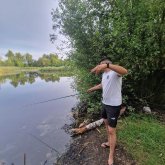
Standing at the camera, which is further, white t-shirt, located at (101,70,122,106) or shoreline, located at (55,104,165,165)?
shoreline, located at (55,104,165,165)

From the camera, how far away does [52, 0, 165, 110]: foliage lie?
8391mm

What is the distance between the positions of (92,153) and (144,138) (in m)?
1.42

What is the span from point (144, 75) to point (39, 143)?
15.0ft

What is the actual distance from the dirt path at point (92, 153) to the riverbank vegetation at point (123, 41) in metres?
1.19

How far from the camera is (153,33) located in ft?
28.3

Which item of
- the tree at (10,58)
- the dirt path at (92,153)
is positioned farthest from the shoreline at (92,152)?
the tree at (10,58)

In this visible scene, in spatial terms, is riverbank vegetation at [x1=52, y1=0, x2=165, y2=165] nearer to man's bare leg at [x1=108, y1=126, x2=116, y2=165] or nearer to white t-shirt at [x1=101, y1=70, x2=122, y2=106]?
man's bare leg at [x1=108, y1=126, x2=116, y2=165]

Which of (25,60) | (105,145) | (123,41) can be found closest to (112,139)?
(105,145)

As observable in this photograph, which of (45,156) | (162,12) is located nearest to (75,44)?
(162,12)

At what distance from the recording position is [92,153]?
20.6 feet

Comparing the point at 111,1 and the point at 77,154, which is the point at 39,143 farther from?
the point at 111,1

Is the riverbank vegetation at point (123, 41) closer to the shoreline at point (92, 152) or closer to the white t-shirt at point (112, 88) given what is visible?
the shoreline at point (92, 152)

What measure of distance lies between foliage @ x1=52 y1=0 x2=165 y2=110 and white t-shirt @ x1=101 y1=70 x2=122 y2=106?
3281 millimetres

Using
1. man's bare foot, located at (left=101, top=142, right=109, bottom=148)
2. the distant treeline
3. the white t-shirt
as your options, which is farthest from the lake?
the distant treeline
